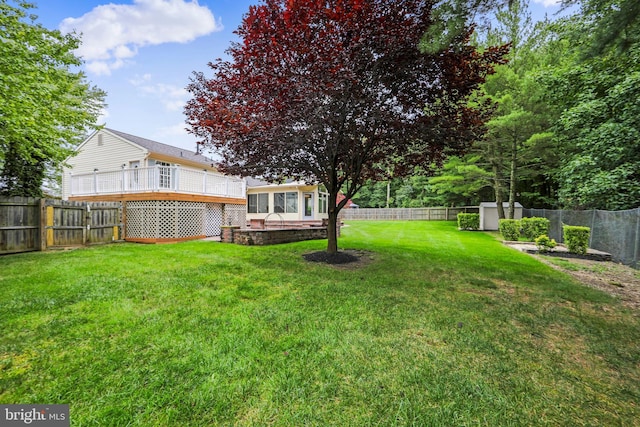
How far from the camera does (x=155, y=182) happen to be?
993cm

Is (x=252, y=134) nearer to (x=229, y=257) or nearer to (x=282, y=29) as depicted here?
(x=282, y=29)

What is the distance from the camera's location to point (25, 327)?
2.84m

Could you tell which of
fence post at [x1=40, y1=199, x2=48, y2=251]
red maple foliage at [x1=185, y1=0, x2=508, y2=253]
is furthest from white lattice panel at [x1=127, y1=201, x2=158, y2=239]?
red maple foliage at [x1=185, y1=0, x2=508, y2=253]

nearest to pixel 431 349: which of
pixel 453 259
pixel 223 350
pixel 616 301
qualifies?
pixel 223 350

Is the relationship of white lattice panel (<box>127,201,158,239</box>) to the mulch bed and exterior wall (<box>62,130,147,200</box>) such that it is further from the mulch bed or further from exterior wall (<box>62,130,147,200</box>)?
the mulch bed

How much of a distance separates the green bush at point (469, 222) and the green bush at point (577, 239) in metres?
7.77

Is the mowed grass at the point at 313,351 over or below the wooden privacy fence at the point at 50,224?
below

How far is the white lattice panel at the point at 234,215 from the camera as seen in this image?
12992mm

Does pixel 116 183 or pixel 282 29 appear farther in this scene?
pixel 116 183

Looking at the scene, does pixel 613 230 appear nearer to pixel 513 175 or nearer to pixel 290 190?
pixel 513 175

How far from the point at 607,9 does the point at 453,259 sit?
547 cm

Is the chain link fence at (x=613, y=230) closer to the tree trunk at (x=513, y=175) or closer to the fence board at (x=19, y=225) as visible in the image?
the tree trunk at (x=513, y=175)

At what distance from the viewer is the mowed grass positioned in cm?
180

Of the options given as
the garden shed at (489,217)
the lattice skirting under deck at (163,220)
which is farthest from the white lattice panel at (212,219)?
the garden shed at (489,217)
